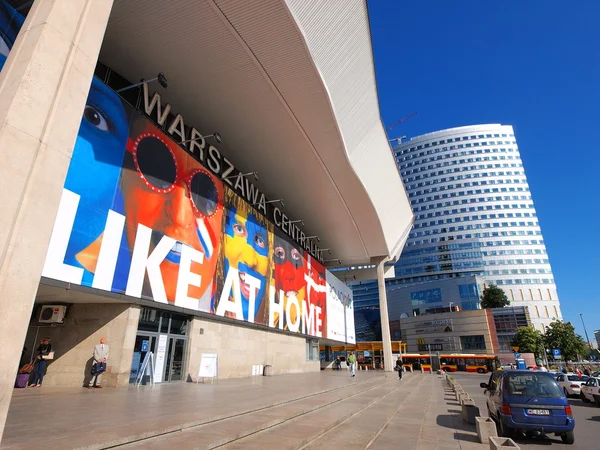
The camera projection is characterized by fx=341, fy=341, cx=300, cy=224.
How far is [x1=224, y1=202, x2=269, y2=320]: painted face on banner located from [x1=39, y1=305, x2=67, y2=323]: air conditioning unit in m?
7.76

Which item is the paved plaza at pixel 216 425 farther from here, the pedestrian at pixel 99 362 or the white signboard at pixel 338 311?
the white signboard at pixel 338 311

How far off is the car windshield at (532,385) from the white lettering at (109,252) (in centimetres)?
1189

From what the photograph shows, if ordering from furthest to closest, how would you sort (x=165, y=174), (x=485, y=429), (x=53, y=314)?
1. (x=165, y=174)
2. (x=53, y=314)
3. (x=485, y=429)

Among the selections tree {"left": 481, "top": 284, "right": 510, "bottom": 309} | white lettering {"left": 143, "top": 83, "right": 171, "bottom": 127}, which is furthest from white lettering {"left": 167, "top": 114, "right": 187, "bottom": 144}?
tree {"left": 481, "top": 284, "right": 510, "bottom": 309}

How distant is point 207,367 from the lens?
1530 centimetres

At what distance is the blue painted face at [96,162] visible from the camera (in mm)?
10719

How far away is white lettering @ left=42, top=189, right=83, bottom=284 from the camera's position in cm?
970

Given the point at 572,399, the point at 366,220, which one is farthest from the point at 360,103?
the point at 572,399

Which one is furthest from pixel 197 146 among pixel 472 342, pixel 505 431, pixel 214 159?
pixel 472 342

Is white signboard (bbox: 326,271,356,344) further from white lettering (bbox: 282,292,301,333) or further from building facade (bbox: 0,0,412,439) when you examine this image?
building facade (bbox: 0,0,412,439)

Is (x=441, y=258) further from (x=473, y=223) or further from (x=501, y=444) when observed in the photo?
(x=501, y=444)

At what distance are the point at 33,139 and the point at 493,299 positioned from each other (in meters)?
88.9

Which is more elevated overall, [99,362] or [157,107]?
[157,107]

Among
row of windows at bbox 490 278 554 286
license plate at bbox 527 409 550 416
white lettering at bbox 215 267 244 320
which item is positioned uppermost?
row of windows at bbox 490 278 554 286
